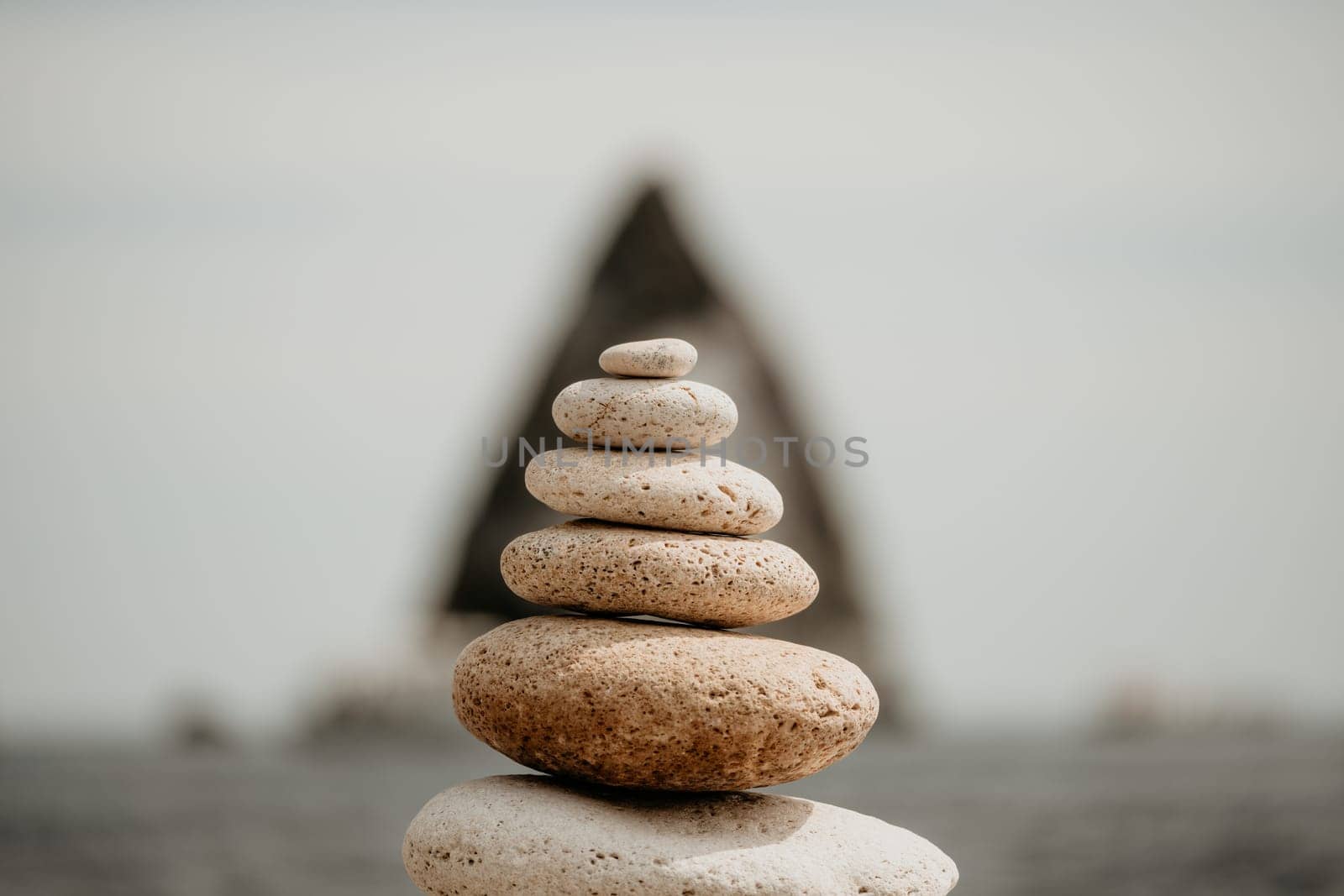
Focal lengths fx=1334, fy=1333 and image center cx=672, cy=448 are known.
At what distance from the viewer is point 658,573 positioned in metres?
4.13

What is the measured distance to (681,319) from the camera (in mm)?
13609

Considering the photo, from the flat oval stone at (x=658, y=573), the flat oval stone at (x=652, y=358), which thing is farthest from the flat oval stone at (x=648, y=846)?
the flat oval stone at (x=652, y=358)

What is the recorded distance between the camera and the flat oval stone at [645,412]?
14.0 ft

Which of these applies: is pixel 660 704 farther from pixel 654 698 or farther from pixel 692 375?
pixel 692 375

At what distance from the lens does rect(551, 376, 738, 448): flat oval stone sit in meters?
4.28

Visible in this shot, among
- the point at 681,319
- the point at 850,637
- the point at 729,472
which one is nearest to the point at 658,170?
the point at 681,319

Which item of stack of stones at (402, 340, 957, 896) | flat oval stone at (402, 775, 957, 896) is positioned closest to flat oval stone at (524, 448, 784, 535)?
stack of stones at (402, 340, 957, 896)

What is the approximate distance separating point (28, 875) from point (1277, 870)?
30.2 feet

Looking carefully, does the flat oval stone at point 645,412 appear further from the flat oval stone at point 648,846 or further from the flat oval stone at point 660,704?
the flat oval stone at point 648,846

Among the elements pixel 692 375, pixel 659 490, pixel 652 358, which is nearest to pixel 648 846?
pixel 659 490

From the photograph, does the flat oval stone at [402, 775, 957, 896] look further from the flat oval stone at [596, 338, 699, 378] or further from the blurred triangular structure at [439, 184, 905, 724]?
the blurred triangular structure at [439, 184, 905, 724]

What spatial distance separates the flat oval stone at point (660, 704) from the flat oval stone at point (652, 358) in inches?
32.1

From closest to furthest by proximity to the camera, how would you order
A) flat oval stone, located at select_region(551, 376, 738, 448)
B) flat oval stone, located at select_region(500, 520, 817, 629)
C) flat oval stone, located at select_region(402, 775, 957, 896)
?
flat oval stone, located at select_region(402, 775, 957, 896)
flat oval stone, located at select_region(500, 520, 817, 629)
flat oval stone, located at select_region(551, 376, 738, 448)

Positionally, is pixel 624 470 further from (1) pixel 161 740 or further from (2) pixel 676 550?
(1) pixel 161 740
